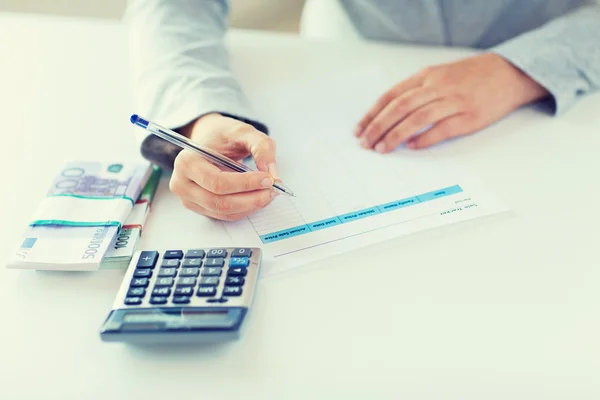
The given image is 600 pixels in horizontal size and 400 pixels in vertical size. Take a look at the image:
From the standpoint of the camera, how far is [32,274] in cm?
52

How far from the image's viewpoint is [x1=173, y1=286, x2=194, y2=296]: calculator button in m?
0.47

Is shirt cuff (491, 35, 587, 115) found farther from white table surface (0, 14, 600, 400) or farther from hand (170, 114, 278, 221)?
hand (170, 114, 278, 221)

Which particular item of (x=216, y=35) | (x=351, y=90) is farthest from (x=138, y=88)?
(x=351, y=90)

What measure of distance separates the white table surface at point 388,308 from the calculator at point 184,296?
0.07 feet

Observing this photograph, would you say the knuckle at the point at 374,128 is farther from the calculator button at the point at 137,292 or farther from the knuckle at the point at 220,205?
the calculator button at the point at 137,292

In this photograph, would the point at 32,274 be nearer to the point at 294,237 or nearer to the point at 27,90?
the point at 294,237

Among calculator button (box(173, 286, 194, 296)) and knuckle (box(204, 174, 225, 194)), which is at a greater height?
knuckle (box(204, 174, 225, 194))

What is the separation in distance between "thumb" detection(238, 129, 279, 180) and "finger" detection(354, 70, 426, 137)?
13 cm

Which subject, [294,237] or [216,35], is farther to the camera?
[216,35]

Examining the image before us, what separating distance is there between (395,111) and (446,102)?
0.19 ft

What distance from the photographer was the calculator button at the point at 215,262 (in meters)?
0.49

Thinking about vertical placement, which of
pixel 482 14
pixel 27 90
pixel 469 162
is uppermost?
pixel 482 14

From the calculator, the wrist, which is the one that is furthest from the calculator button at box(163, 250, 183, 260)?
the wrist

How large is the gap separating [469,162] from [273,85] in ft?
0.85
